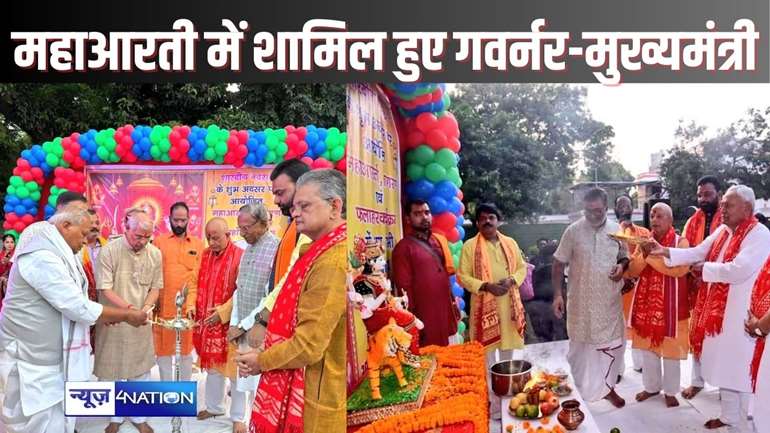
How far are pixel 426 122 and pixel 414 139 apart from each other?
0.45 ft

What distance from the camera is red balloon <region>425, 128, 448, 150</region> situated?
3.49 meters

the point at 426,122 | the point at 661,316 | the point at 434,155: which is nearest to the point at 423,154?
the point at 434,155

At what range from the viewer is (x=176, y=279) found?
357cm

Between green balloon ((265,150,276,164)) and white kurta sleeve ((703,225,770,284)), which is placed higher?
green balloon ((265,150,276,164))

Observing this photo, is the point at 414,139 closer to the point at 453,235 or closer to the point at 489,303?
the point at 453,235

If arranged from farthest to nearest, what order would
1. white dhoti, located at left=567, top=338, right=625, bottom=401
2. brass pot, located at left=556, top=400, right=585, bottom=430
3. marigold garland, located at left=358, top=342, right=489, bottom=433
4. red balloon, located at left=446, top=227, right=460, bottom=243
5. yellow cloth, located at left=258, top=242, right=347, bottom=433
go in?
red balloon, located at left=446, top=227, right=460, bottom=243 → white dhoti, located at left=567, top=338, right=625, bottom=401 → brass pot, located at left=556, top=400, right=585, bottom=430 → marigold garland, located at left=358, top=342, right=489, bottom=433 → yellow cloth, located at left=258, top=242, right=347, bottom=433

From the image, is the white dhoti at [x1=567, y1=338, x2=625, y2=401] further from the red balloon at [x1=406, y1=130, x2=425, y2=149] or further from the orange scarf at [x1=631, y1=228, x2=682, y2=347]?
the red balloon at [x1=406, y1=130, x2=425, y2=149]

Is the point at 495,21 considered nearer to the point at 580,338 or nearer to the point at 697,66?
the point at 697,66

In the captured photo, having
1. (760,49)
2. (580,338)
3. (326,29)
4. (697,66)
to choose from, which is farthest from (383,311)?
(760,49)

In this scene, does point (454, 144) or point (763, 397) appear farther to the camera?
point (454, 144)

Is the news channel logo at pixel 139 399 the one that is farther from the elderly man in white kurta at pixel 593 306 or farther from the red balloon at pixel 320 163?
the elderly man in white kurta at pixel 593 306

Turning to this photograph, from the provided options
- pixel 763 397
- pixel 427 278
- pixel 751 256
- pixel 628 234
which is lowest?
pixel 763 397

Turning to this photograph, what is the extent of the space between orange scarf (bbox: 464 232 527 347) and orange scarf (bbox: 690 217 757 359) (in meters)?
0.84

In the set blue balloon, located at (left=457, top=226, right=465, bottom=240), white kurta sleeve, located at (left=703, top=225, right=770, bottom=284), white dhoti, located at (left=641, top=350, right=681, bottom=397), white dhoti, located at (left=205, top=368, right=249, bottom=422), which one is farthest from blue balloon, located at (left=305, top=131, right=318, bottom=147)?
white kurta sleeve, located at (left=703, top=225, right=770, bottom=284)
